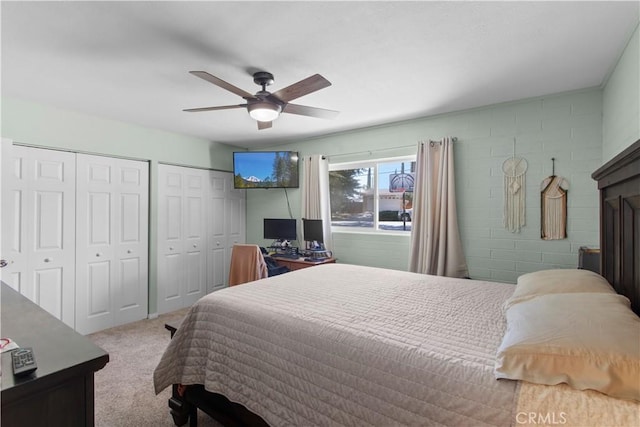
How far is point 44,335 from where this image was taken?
1099mm

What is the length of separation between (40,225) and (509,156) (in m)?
4.75

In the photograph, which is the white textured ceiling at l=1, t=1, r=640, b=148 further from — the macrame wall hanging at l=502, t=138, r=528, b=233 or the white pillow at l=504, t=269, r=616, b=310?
the white pillow at l=504, t=269, r=616, b=310

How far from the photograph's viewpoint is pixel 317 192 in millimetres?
4371

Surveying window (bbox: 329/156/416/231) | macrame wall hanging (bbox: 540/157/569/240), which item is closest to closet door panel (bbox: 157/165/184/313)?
window (bbox: 329/156/416/231)

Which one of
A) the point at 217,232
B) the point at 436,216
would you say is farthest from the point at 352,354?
the point at 217,232

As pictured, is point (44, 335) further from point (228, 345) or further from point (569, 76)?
point (569, 76)

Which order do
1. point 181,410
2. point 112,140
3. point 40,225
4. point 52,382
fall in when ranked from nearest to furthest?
point 52,382, point 181,410, point 40,225, point 112,140

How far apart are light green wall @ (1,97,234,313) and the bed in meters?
2.61

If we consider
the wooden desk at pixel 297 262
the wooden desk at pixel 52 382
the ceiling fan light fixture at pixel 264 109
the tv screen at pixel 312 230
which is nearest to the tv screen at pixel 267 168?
the tv screen at pixel 312 230

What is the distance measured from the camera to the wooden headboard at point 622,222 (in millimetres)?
1235

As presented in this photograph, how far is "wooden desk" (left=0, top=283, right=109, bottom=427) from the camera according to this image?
825mm

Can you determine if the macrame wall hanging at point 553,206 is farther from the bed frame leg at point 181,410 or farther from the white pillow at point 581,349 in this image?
the bed frame leg at point 181,410

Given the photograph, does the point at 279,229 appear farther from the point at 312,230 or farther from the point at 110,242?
the point at 110,242

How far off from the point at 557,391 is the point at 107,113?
418 cm
